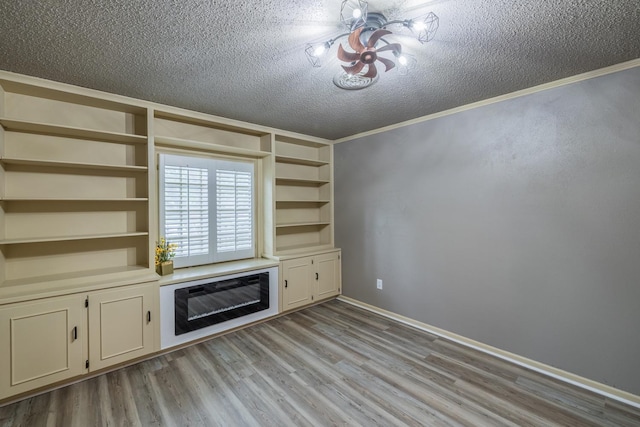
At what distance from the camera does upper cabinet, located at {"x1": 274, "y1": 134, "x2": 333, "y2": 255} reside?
414cm

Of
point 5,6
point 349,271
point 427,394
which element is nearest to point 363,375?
point 427,394

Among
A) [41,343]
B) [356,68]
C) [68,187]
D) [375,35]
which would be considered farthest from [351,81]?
[41,343]

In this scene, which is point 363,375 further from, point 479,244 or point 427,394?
point 479,244

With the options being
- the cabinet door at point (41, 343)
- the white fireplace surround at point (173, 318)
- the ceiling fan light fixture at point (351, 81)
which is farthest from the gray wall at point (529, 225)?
the cabinet door at point (41, 343)

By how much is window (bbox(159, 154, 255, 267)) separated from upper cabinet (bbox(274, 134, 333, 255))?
474 mm

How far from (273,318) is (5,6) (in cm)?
340

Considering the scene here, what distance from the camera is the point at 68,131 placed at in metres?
2.49

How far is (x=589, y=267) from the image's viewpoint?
228 centimetres

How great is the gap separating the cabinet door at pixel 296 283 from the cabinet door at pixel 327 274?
0.51ft

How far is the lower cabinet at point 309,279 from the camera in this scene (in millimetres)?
3704

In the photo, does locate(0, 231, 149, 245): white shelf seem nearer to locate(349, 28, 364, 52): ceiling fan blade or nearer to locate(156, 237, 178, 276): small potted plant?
locate(156, 237, 178, 276): small potted plant

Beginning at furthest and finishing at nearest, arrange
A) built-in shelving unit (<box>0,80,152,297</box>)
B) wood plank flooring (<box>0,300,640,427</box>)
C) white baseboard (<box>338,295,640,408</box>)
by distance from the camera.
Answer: built-in shelving unit (<box>0,80,152,297</box>)
white baseboard (<box>338,295,640,408</box>)
wood plank flooring (<box>0,300,640,427</box>)

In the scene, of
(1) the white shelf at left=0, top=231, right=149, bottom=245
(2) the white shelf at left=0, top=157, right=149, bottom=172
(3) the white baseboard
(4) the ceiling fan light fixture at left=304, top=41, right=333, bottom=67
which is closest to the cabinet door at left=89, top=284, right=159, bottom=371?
(1) the white shelf at left=0, top=231, right=149, bottom=245

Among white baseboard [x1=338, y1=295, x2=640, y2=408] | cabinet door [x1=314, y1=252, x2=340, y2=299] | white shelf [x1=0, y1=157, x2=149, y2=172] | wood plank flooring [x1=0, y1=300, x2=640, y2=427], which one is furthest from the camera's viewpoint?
cabinet door [x1=314, y1=252, x2=340, y2=299]
